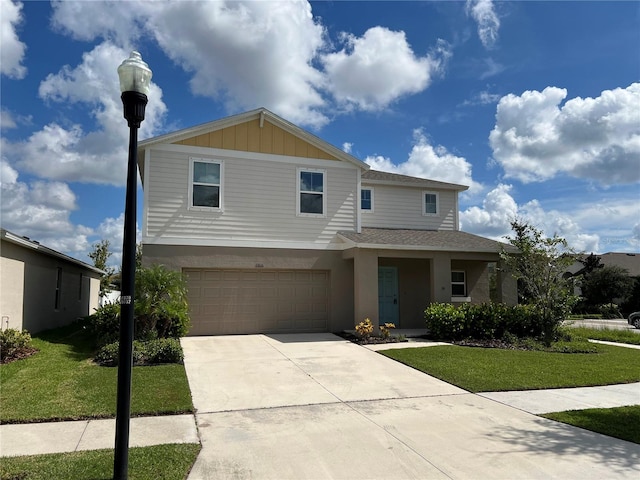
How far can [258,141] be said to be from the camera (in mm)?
15148

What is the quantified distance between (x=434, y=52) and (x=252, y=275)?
858 centimetres

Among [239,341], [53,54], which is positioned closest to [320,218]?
[239,341]

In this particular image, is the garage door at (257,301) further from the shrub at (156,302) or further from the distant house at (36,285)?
the distant house at (36,285)

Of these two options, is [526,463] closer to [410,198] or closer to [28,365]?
[28,365]

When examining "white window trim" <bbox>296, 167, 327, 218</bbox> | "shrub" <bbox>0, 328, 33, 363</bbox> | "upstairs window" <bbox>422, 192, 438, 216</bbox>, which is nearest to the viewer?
"shrub" <bbox>0, 328, 33, 363</bbox>

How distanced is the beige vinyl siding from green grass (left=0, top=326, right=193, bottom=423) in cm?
1075

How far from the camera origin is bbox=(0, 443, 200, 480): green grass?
173 inches

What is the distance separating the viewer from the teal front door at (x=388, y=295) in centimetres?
1669

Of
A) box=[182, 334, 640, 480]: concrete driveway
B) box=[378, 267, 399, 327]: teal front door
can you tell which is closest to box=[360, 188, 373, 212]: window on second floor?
box=[378, 267, 399, 327]: teal front door

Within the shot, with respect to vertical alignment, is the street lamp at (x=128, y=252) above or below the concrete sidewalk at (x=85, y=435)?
above

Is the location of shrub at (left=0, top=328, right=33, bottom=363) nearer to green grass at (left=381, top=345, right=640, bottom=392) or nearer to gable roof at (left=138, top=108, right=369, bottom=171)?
gable roof at (left=138, top=108, right=369, bottom=171)

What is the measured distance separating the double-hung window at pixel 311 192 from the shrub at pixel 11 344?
8.45 m

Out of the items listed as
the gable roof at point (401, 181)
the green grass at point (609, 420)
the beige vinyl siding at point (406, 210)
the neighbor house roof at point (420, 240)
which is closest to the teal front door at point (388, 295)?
the neighbor house roof at point (420, 240)

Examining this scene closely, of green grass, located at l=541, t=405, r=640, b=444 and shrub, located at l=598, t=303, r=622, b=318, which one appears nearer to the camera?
green grass, located at l=541, t=405, r=640, b=444
